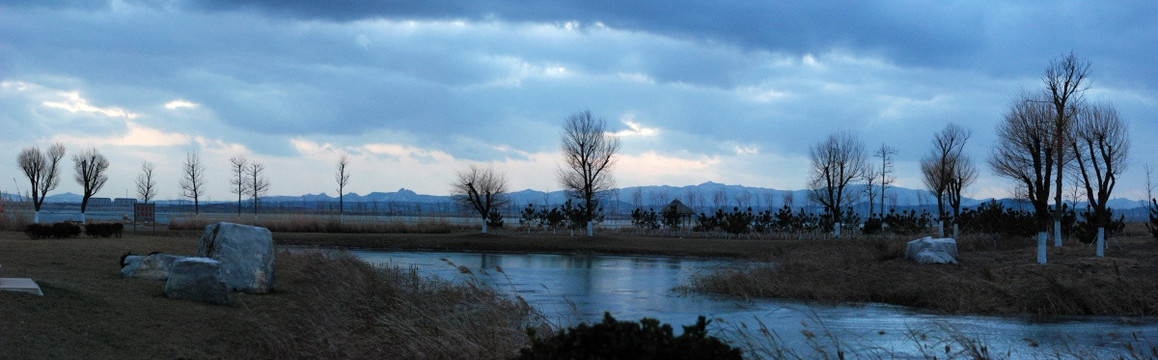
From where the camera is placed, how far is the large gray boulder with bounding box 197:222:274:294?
16203 millimetres

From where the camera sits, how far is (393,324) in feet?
34.5

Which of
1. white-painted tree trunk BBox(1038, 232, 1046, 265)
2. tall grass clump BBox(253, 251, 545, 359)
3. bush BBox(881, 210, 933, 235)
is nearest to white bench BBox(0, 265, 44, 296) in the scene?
tall grass clump BBox(253, 251, 545, 359)

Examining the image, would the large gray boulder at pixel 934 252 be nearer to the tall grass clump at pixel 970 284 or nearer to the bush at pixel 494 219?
the tall grass clump at pixel 970 284

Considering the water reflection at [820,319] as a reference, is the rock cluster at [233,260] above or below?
above

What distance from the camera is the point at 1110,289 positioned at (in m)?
19.9

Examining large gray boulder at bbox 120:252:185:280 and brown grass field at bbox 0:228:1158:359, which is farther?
large gray boulder at bbox 120:252:185:280

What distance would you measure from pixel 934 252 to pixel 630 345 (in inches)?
988

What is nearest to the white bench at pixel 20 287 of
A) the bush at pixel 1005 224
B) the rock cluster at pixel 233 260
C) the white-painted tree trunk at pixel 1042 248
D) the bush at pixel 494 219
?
the rock cluster at pixel 233 260

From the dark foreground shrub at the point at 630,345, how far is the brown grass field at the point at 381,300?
3.50 metres

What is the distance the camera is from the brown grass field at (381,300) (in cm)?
990

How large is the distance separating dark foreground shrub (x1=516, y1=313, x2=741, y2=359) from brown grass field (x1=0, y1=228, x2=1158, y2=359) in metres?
3.50

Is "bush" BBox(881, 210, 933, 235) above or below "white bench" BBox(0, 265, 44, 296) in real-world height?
below

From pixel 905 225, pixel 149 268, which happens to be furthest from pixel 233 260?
pixel 905 225

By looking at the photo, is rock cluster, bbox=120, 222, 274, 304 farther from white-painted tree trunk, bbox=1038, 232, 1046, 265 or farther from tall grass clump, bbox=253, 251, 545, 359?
white-painted tree trunk, bbox=1038, 232, 1046, 265
